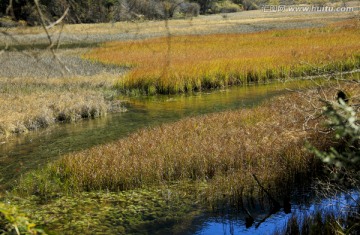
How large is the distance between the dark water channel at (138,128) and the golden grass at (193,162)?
814 millimetres

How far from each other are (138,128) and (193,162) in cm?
494

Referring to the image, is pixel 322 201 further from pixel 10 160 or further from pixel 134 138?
pixel 10 160

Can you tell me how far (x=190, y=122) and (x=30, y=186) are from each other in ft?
14.4

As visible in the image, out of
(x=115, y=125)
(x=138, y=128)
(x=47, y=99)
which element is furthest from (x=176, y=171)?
(x=47, y=99)

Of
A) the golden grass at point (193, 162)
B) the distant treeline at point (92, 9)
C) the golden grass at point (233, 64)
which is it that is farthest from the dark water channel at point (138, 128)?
the distant treeline at point (92, 9)

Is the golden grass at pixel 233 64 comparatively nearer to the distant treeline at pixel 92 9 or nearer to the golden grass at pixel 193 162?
the golden grass at pixel 193 162

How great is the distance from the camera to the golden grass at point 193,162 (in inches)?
298

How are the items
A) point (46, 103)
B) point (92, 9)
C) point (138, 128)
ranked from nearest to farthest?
1. point (92, 9)
2. point (138, 128)
3. point (46, 103)


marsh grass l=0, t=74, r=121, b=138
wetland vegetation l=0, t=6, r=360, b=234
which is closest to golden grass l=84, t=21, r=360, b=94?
marsh grass l=0, t=74, r=121, b=138

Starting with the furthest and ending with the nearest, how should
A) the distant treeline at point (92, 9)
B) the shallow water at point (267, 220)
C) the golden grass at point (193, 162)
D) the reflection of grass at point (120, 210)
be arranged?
the golden grass at point (193, 162) → the reflection of grass at point (120, 210) → the shallow water at point (267, 220) → the distant treeline at point (92, 9)

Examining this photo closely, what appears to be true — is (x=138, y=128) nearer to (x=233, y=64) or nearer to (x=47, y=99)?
(x=47, y=99)

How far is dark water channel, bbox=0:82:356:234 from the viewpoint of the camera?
6309 mm

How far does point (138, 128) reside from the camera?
507 inches

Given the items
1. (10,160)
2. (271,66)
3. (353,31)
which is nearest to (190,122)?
(10,160)
